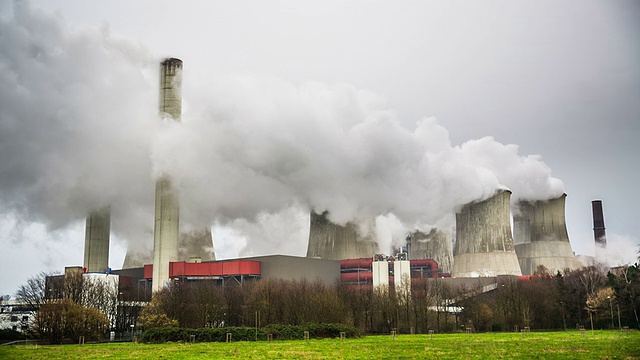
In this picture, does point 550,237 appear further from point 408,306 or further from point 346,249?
point 408,306

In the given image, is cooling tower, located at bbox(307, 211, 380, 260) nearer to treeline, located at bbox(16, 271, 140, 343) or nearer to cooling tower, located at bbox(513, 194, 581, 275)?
cooling tower, located at bbox(513, 194, 581, 275)

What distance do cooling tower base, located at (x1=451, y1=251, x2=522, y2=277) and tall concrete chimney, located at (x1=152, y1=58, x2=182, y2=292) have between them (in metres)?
25.6

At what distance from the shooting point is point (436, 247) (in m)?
72.7

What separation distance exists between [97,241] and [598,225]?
169ft

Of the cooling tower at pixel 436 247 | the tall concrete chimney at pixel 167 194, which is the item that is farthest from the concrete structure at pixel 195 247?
the cooling tower at pixel 436 247

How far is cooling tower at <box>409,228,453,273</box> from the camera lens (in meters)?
71.8

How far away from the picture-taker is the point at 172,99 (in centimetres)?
5250

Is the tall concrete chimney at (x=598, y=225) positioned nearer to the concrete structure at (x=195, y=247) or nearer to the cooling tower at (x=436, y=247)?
the cooling tower at (x=436, y=247)

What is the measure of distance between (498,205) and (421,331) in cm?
1915

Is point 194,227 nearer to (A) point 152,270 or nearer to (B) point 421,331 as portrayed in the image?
(A) point 152,270

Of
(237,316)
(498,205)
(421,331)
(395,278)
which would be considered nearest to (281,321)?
(237,316)

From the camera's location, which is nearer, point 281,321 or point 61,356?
point 61,356

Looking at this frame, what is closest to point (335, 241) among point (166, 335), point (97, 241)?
point (97, 241)

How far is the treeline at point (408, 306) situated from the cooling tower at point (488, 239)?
6092 millimetres
